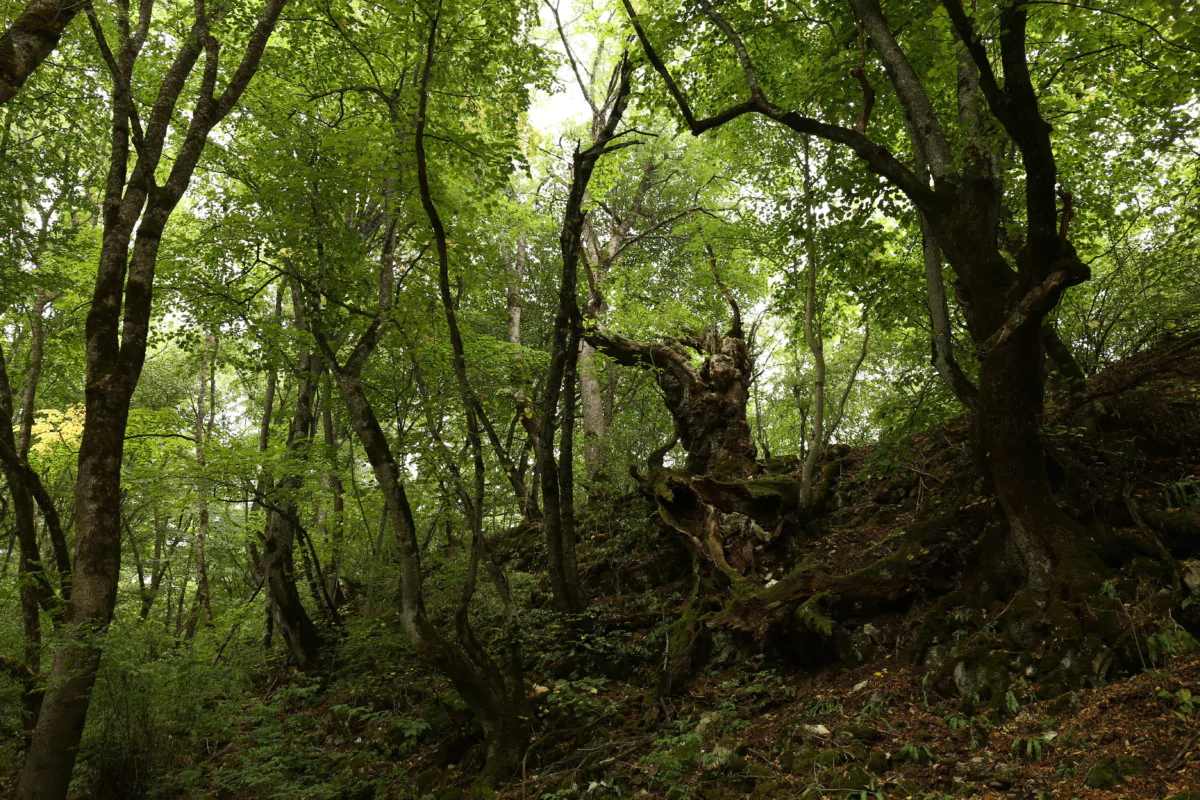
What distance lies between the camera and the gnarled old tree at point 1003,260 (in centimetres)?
420

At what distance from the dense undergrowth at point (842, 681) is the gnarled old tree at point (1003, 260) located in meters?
0.39

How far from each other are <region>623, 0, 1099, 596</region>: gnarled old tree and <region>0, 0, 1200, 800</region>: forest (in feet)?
0.09

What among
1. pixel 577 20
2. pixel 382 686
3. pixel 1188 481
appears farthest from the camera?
pixel 577 20

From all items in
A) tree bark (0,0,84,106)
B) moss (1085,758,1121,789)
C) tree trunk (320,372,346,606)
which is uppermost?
tree bark (0,0,84,106)

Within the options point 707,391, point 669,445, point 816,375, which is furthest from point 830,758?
point 707,391

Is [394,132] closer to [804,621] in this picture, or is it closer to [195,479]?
[195,479]

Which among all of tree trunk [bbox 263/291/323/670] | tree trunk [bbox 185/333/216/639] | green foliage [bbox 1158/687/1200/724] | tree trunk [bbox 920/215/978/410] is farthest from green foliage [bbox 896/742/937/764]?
tree trunk [bbox 185/333/216/639]

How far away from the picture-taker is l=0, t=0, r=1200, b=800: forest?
4.34m

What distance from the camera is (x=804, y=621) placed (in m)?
5.67

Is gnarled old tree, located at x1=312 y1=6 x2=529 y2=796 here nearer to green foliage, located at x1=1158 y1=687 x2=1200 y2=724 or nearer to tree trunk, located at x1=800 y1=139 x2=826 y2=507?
tree trunk, located at x1=800 y1=139 x2=826 y2=507

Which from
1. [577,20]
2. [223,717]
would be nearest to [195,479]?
[223,717]

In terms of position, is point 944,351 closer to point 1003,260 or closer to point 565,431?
point 1003,260

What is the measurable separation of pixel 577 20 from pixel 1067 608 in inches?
584

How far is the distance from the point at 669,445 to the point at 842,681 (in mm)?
4481
